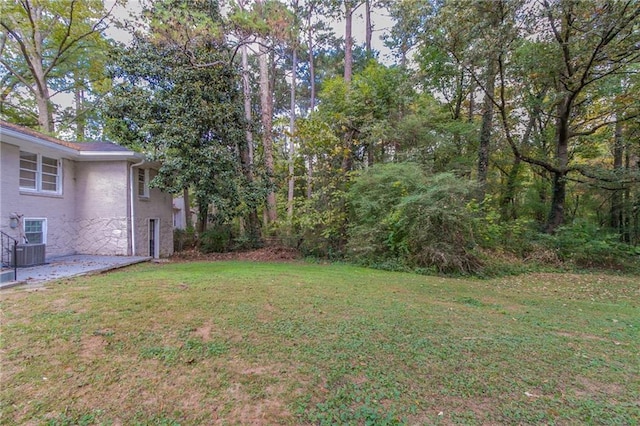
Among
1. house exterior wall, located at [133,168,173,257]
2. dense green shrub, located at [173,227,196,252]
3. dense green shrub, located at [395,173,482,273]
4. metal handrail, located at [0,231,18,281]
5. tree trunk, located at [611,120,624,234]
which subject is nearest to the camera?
metal handrail, located at [0,231,18,281]

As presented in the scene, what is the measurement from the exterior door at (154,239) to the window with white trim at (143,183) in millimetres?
1224

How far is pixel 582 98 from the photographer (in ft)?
40.1

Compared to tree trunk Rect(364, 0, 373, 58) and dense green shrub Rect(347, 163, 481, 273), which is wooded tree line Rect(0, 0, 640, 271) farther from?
tree trunk Rect(364, 0, 373, 58)

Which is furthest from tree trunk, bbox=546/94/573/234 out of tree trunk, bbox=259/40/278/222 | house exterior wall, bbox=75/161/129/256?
house exterior wall, bbox=75/161/129/256

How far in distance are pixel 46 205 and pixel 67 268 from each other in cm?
295

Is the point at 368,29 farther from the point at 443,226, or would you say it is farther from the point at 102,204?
the point at 102,204

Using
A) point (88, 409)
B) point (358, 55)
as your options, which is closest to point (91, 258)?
point (88, 409)

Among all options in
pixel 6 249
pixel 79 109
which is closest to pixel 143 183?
pixel 6 249

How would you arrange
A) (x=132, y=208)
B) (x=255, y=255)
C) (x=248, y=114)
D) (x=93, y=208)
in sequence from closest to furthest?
(x=93, y=208) → (x=132, y=208) → (x=255, y=255) → (x=248, y=114)

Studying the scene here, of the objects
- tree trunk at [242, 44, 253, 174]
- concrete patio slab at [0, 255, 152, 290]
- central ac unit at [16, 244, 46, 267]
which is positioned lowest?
concrete patio slab at [0, 255, 152, 290]

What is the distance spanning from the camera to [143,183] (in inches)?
444

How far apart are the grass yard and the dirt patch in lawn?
6.18 meters

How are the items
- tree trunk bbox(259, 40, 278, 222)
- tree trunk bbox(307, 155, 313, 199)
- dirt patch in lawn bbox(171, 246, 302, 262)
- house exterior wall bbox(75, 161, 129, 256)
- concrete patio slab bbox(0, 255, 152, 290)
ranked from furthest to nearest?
tree trunk bbox(259, 40, 278, 222) < tree trunk bbox(307, 155, 313, 199) < dirt patch in lawn bbox(171, 246, 302, 262) < house exterior wall bbox(75, 161, 129, 256) < concrete patio slab bbox(0, 255, 152, 290)

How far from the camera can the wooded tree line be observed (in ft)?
28.5
